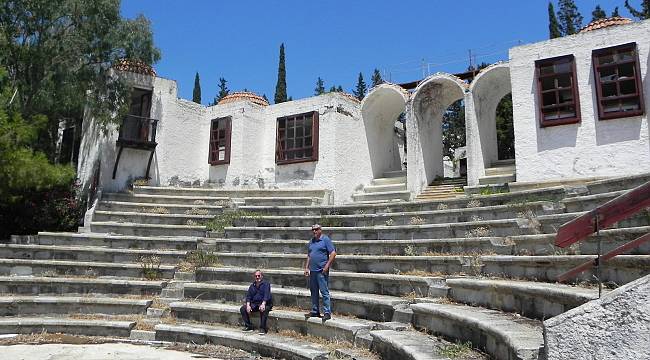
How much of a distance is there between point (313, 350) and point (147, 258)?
19.8 ft

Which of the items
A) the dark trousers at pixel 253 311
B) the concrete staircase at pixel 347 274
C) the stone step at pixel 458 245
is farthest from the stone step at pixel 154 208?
the dark trousers at pixel 253 311

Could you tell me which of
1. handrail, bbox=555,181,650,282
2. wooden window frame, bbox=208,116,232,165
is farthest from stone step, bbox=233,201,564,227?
wooden window frame, bbox=208,116,232,165

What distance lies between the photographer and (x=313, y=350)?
6.38m

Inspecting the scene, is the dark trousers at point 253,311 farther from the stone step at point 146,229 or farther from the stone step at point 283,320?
the stone step at point 146,229

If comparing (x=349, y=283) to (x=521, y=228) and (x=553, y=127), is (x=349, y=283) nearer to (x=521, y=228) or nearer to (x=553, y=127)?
(x=521, y=228)

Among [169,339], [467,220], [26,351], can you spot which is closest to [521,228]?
[467,220]

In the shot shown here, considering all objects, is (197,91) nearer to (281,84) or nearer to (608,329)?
(281,84)

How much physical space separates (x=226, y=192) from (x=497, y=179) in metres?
8.65

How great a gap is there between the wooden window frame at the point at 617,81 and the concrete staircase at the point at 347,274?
422 cm

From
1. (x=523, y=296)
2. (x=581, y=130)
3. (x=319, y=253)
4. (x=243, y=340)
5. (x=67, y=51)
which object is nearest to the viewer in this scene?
(x=523, y=296)

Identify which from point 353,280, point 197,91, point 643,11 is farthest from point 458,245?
point 197,91

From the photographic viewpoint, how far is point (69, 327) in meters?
8.70

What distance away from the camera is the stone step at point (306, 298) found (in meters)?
7.01

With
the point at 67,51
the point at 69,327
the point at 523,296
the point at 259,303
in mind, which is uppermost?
the point at 67,51
